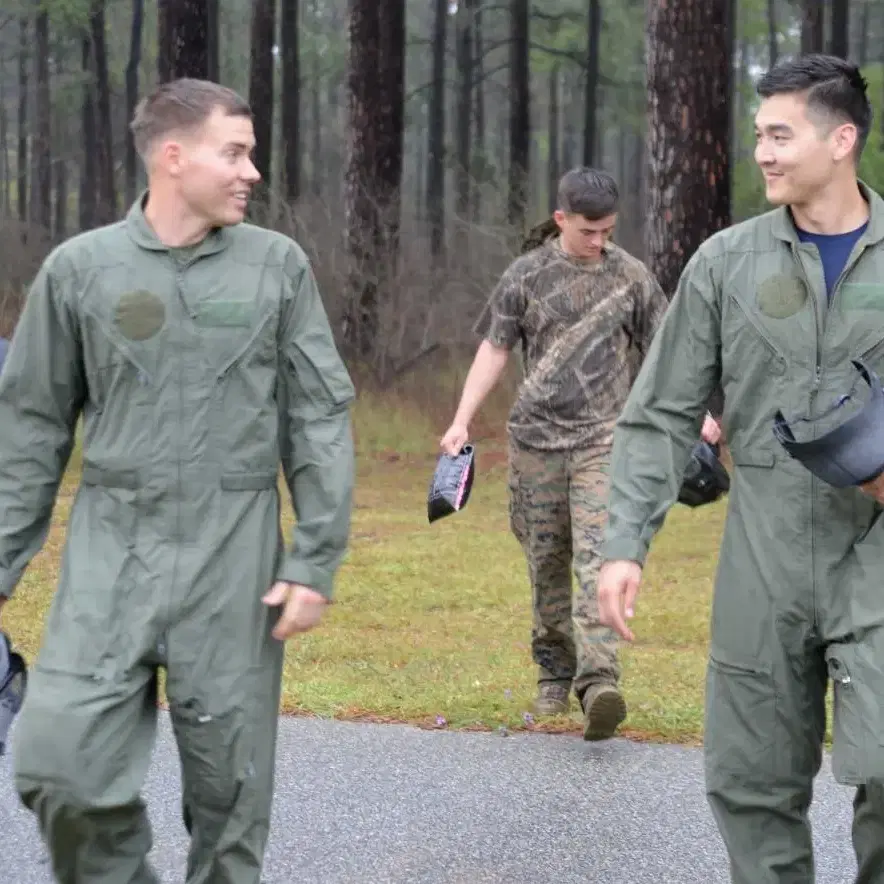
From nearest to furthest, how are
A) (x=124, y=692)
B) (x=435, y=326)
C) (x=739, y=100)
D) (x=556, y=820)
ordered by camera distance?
(x=124, y=692), (x=556, y=820), (x=435, y=326), (x=739, y=100)

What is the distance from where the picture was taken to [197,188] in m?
4.05

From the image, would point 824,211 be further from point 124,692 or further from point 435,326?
point 435,326

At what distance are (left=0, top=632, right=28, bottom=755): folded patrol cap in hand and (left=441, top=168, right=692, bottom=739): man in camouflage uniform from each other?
2439 millimetres

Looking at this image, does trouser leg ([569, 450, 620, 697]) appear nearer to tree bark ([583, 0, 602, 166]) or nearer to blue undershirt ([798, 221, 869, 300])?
blue undershirt ([798, 221, 869, 300])

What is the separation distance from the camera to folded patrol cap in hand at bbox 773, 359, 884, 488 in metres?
3.62

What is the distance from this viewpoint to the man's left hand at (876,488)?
367cm

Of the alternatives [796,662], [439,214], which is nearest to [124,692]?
[796,662]

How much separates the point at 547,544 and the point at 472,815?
1415mm

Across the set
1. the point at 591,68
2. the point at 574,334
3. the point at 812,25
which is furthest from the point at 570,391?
the point at 591,68

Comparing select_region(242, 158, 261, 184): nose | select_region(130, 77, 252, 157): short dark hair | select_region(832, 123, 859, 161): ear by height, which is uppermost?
select_region(130, 77, 252, 157): short dark hair

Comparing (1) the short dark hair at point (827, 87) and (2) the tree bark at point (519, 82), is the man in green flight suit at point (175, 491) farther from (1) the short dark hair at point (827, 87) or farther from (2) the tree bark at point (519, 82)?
(2) the tree bark at point (519, 82)

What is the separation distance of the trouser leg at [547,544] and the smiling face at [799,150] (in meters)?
2.72

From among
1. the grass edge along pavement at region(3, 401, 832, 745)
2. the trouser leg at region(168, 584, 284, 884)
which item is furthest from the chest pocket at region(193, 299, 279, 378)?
the grass edge along pavement at region(3, 401, 832, 745)

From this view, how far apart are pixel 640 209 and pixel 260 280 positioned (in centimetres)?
3362
